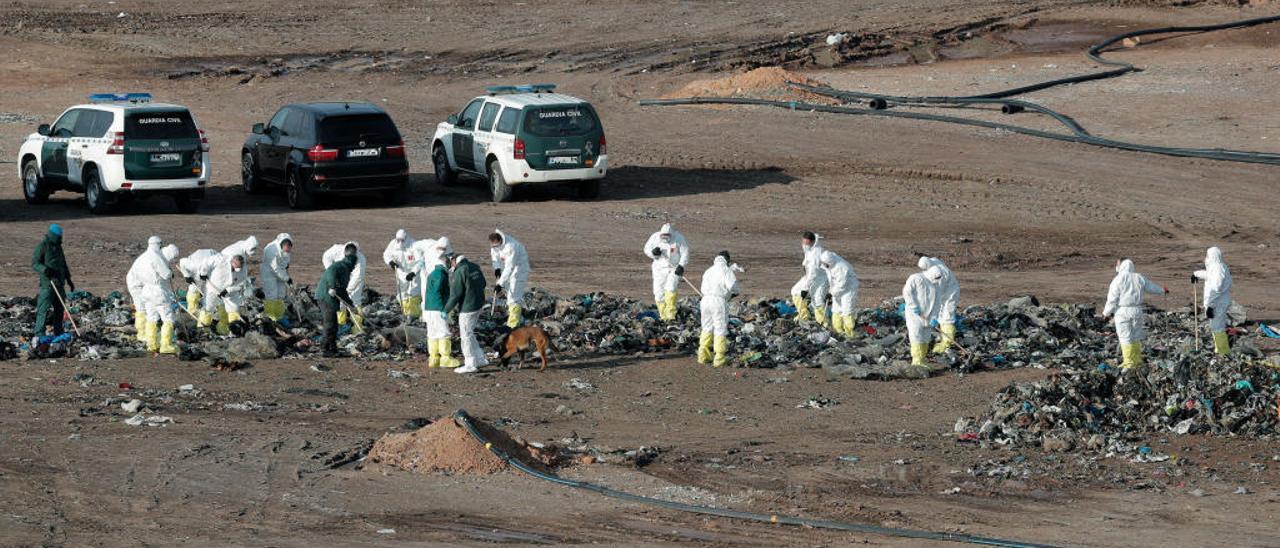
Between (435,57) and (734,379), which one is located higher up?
(435,57)

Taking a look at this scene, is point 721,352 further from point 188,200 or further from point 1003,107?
point 1003,107

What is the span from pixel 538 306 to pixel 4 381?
21.5 feet

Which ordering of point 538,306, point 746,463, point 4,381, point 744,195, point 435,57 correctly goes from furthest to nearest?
point 435,57 < point 744,195 < point 538,306 < point 4,381 < point 746,463

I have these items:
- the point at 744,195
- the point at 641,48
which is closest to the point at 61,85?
the point at 641,48

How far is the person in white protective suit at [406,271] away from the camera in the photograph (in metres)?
21.4

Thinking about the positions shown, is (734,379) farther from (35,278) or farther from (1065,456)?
(35,278)

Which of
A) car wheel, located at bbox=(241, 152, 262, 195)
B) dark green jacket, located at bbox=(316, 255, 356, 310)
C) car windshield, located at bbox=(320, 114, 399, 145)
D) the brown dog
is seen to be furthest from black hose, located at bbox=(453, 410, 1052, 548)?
car wheel, located at bbox=(241, 152, 262, 195)

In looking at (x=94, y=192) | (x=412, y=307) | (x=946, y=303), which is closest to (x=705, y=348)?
(x=946, y=303)

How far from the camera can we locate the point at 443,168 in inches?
1241

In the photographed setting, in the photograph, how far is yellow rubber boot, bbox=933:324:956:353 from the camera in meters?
19.8

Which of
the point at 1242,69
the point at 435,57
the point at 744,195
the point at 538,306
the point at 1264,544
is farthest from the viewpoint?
the point at 435,57

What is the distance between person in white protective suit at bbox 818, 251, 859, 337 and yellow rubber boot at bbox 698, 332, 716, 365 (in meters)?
1.87

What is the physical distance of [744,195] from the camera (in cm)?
3041

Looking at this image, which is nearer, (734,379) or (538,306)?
(734,379)
